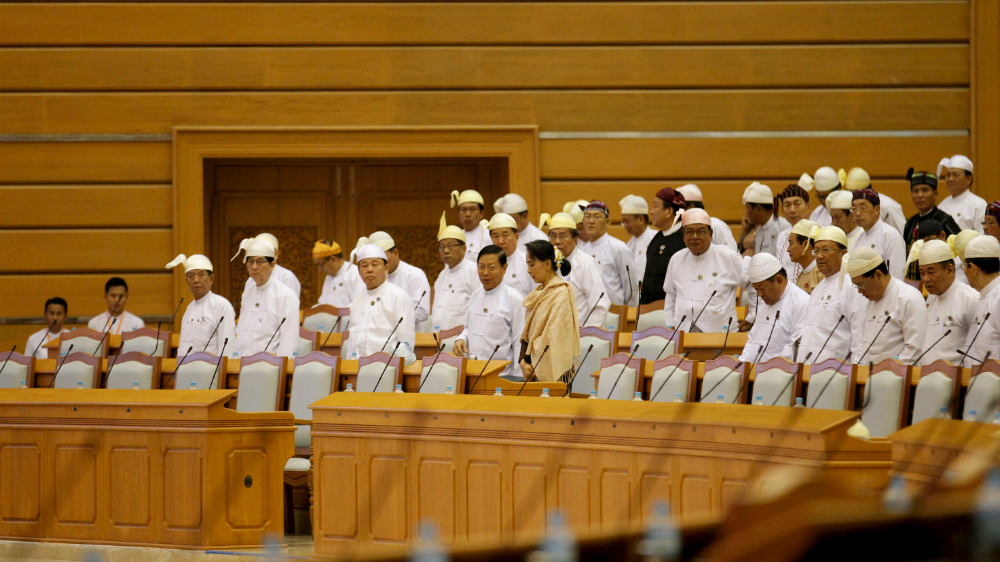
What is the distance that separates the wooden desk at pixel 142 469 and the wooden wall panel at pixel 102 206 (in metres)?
4.85

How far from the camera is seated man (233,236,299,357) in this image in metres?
7.36

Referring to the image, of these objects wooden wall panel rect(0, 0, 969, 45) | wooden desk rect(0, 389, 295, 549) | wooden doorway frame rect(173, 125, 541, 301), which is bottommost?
wooden desk rect(0, 389, 295, 549)

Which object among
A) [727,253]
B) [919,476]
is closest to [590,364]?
[727,253]

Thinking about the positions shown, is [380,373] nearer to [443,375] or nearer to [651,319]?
[443,375]

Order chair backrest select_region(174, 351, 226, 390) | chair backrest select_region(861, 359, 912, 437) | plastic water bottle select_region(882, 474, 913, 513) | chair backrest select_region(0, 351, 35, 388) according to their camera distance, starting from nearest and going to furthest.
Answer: plastic water bottle select_region(882, 474, 913, 513) < chair backrest select_region(861, 359, 912, 437) < chair backrest select_region(174, 351, 226, 390) < chair backrest select_region(0, 351, 35, 388)

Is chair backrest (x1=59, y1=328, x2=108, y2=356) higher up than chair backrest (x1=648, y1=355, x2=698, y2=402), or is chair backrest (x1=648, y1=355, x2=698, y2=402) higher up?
chair backrest (x1=59, y1=328, x2=108, y2=356)

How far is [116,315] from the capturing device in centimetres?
952

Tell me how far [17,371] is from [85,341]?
47.6 inches

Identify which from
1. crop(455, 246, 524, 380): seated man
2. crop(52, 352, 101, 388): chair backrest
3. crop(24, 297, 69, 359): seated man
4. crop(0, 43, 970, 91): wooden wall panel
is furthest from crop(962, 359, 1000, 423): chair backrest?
A: crop(24, 297, 69, 359): seated man

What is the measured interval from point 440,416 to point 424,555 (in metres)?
3.18

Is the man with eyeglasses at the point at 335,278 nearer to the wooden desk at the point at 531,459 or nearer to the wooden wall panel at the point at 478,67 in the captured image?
the wooden wall panel at the point at 478,67

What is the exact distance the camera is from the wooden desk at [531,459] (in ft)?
12.4

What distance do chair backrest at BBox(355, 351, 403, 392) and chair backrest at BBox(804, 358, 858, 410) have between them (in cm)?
212

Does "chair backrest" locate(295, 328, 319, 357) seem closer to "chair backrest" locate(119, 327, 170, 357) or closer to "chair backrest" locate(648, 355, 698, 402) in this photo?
"chair backrest" locate(119, 327, 170, 357)
